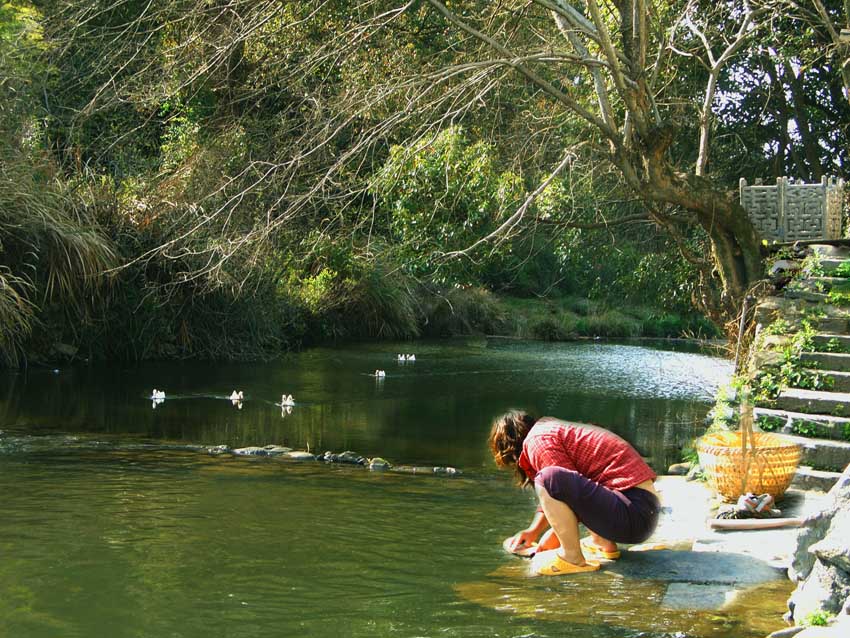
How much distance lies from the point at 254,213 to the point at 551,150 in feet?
15.6

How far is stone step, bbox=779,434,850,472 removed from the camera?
8258 mm

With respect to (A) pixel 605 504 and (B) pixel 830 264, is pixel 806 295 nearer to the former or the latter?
(B) pixel 830 264

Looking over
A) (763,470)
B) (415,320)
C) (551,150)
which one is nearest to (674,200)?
(551,150)

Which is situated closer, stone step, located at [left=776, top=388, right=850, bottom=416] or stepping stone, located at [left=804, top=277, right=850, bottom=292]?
stone step, located at [left=776, top=388, right=850, bottom=416]

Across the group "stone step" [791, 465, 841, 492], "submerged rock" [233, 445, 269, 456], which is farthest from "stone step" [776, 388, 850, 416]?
"submerged rock" [233, 445, 269, 456]

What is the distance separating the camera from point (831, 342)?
984 centimetres

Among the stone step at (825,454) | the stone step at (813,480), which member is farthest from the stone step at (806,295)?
the stone step at (813,480)

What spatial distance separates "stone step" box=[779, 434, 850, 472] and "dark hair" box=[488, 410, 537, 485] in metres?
3.14

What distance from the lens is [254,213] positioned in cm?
1551

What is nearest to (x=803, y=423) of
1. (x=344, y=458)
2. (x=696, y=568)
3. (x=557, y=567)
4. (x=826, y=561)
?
(x=696, y=568)

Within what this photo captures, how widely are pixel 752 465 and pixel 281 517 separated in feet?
11.5

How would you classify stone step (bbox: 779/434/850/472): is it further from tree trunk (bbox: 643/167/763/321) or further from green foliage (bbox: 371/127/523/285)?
green foliage (bbox: 371/127/523/285)

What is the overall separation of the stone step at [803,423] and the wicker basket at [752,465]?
4.24ft

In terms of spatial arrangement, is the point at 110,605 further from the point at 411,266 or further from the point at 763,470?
the point at 411,266
